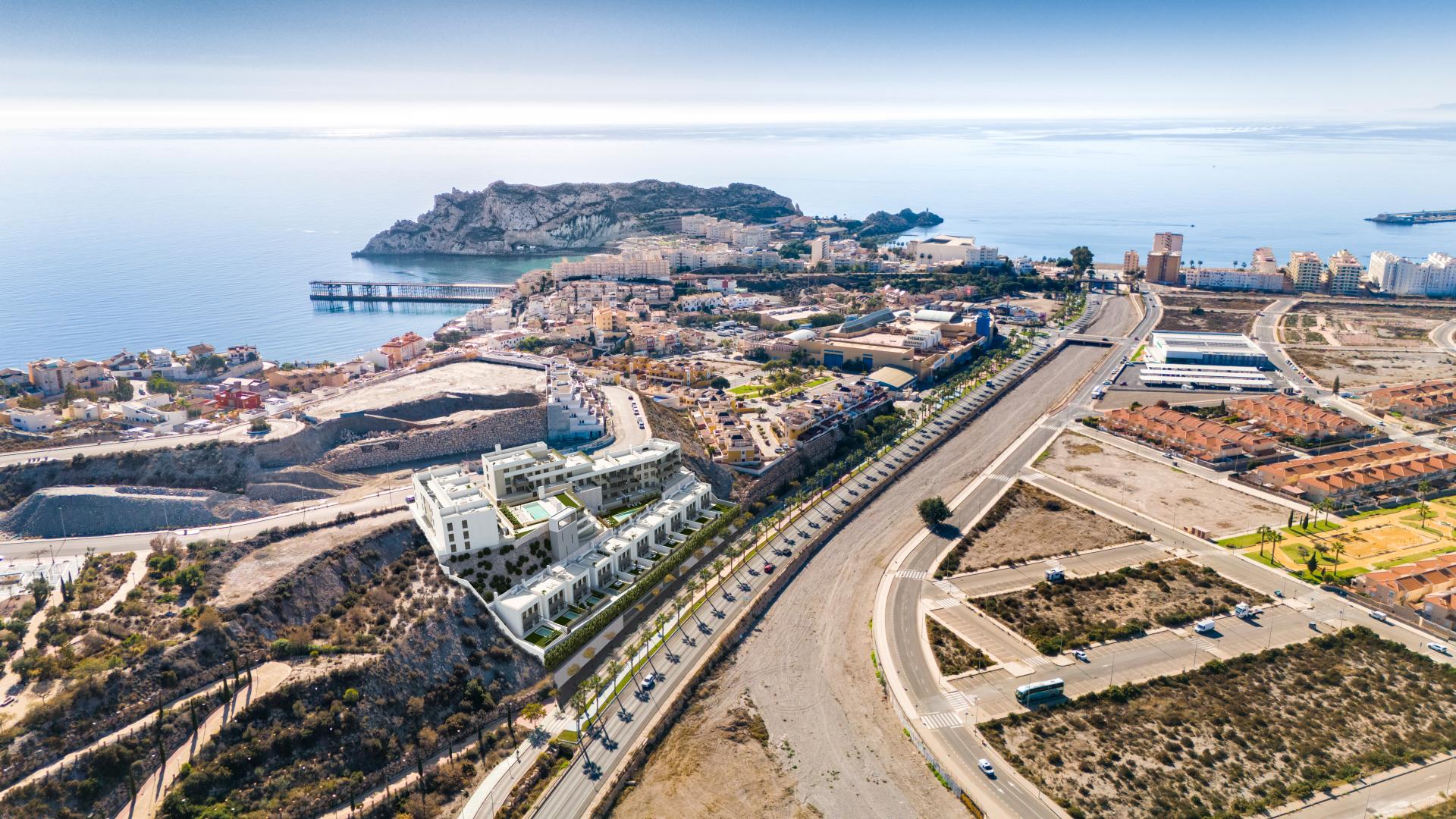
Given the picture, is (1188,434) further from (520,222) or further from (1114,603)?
(520,222)

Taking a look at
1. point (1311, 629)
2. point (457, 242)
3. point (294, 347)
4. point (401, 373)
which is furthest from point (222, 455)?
point (457, 242)

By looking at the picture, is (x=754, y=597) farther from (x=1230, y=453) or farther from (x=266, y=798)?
(x=1230, y=453)

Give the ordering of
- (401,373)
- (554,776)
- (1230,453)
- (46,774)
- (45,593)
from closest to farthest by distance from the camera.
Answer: (46,774) → (554,776) → (45,593) → (1230,453) → (401,373)

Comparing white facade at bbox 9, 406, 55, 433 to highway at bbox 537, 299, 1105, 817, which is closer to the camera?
highway at bbox 537, 299, 1105, 817

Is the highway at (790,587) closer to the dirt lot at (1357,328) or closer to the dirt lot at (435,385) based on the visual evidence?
the dirt lot at (435,385)

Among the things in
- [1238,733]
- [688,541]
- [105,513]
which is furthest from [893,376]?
[105,513]

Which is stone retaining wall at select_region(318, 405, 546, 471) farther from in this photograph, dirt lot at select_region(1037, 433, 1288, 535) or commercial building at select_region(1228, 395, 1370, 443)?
commercial building at select_region(1228, 395, 1370, 443)

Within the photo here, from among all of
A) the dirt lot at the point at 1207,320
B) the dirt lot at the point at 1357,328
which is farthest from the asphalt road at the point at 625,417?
the dirt lot at the point at 1357,328

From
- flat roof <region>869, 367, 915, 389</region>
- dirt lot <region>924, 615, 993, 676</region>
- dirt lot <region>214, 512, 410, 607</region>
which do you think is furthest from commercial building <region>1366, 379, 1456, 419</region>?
dirt lot <region>214, 512, 410, 607</region>
